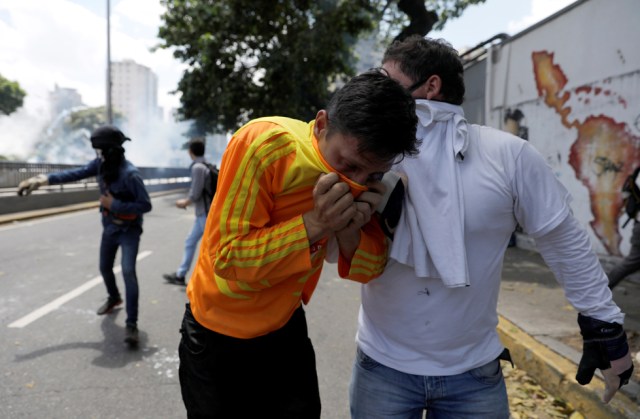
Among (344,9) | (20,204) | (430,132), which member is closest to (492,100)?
(344,9)

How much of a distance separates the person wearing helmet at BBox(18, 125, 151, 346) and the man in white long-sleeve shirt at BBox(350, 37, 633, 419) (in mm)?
3185

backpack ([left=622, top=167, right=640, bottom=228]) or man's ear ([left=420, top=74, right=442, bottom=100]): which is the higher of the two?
man's ear ([left=420, top=74, right=442, bottom=100])

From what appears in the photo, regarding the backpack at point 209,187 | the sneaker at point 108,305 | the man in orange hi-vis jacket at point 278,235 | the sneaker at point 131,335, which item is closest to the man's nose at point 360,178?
the man in orange hi-vis jacket at point 278,235

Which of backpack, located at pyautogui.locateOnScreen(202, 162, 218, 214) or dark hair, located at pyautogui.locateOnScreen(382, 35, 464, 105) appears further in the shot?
backpack, located at pyautogui.locateOnScreen(202, 162, 218, 214)

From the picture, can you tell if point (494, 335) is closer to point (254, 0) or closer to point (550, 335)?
point (550, 335)

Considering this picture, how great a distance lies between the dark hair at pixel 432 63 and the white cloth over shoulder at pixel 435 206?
81 millimetres

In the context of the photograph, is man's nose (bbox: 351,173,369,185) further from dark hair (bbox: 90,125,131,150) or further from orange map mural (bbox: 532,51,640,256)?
orange map mural (bbox: 532,51,640,256)

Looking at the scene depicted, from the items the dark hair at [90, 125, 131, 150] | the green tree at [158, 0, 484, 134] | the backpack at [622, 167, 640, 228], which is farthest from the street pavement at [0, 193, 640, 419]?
the green tree at [158, 0, 484, 134]

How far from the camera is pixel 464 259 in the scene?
1.45m

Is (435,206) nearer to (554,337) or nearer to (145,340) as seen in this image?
(554,337)

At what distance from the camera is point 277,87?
18.0 m

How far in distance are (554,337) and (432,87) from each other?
336 cm

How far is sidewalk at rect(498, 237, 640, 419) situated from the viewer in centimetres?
308

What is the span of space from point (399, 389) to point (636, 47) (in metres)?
6.65
